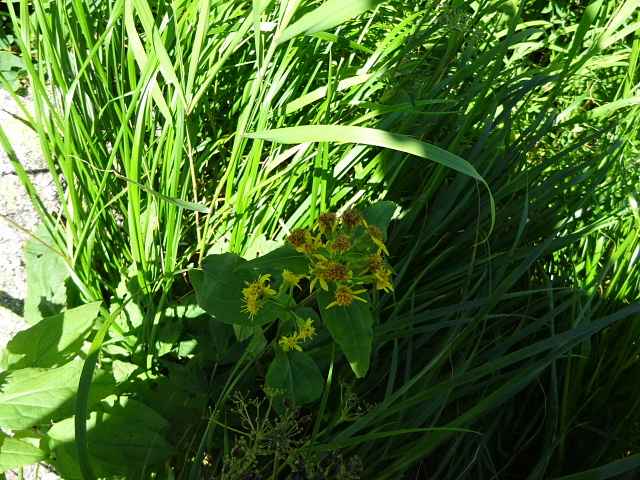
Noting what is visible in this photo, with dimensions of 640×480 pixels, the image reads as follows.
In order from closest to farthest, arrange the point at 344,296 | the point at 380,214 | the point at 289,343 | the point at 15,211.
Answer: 1. the point at 344,296
2. the point at 289,343
3. the point at 380,214
4. the point at 15,211

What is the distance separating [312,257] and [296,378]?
0.25 m

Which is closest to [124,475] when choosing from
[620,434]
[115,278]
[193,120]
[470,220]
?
[115,278]

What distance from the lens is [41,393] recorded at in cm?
109

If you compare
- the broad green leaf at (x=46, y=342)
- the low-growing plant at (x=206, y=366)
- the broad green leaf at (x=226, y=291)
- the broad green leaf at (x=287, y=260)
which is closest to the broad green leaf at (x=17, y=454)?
the low-growing plant at (x=206, y=366)

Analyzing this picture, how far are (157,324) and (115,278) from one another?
0.24m

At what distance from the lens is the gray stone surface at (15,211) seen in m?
1.51

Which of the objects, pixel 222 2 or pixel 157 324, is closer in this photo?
pixel 157 324

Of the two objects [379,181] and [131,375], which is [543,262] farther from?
[131,375]

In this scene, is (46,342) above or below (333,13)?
below

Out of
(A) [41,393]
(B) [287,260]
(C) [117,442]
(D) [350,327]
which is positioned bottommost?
(C) [117,442]

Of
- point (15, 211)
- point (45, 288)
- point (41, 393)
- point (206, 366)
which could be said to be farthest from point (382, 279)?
point (15, 211)

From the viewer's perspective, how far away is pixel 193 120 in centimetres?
144

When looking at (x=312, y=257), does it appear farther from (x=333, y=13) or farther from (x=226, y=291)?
(x=333, y=13)

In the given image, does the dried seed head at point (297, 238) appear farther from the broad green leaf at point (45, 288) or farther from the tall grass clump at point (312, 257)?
the broad green leaf at point (45, 288)
